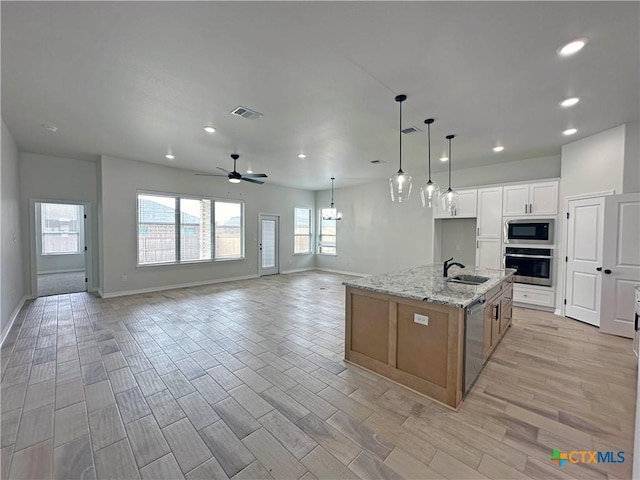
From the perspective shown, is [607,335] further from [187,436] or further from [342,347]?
[187,436]

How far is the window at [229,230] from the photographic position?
773cm

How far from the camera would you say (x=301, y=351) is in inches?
131

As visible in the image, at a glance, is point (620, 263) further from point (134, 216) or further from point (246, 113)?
point (134, 216)

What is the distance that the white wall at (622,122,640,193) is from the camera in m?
3.70

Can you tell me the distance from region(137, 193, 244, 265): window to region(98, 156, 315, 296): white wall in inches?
7.4

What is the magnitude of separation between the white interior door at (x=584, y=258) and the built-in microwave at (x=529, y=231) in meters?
0.36

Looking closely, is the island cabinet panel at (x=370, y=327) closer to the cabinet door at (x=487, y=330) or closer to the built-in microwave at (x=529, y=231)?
the cabinet door at (x=487, y=330)

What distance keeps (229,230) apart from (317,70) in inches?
244

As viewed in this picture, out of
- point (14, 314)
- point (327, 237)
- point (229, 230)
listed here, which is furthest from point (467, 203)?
point (14, 314)

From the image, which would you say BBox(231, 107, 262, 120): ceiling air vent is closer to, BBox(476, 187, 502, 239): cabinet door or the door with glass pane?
BBox(476, 187, 502, 239): cabinet door

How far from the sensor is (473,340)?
98.4 inches

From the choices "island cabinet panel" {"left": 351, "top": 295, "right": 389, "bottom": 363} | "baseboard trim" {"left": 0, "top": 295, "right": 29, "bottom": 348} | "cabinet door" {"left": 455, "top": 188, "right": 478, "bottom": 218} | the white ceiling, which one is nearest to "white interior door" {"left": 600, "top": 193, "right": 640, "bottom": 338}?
the white ceiling

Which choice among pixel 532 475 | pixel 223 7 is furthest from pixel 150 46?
pixel 532 475

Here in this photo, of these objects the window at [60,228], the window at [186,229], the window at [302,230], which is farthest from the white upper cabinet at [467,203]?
the window at [60,228]
